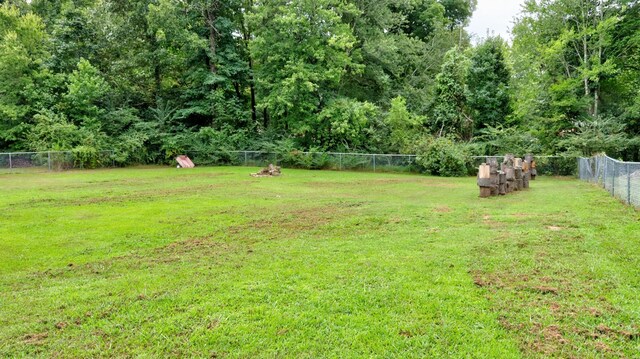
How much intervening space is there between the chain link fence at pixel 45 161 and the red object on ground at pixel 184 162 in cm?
419

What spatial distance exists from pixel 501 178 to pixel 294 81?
550 inches

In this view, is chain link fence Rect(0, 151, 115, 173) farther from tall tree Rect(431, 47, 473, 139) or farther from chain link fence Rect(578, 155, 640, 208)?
chain link fence Rect(578, 155, 640, 208)

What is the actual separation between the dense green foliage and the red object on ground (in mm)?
952

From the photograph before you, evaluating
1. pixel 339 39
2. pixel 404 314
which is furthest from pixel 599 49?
pixel 404 314

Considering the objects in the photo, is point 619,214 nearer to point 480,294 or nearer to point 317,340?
point 480,294

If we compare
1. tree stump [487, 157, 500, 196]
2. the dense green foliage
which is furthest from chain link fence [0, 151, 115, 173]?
tree stump [487, 157, 500, 196]

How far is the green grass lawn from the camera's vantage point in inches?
124

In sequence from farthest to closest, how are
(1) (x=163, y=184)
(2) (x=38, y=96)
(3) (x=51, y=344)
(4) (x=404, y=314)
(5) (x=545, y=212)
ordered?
1. (2) (x=38, y=96)
2. (1) (x=163, y=184)
3. (5) (x=545, y=212)
4. (4) (x=404, y=314)
5. (3) (x=51, y=344)

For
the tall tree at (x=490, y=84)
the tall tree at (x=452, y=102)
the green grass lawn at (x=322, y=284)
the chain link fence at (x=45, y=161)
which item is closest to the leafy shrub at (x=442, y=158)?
the tall tree at (x=452, y=102)

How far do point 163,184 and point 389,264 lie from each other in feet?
38.1

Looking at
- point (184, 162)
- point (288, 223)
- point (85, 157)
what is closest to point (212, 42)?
point (184, 162)

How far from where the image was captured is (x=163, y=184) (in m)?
14.6

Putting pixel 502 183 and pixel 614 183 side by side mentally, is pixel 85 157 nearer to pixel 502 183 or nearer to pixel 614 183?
pixel 502 183

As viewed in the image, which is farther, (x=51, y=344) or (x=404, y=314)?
(x=404, y=314)
